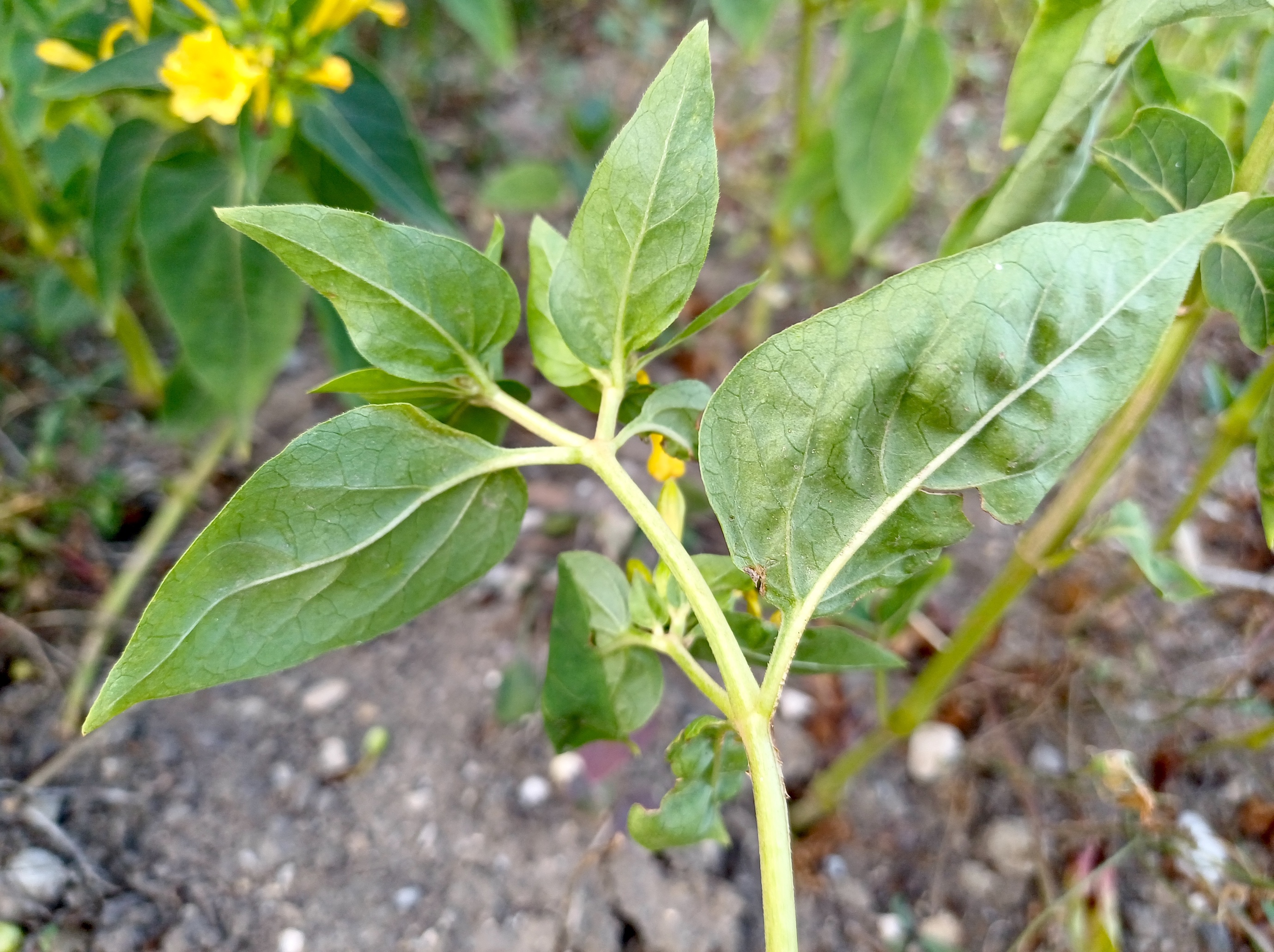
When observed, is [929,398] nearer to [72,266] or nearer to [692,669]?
[692,669]

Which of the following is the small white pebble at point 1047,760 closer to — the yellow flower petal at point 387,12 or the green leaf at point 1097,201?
the green leaf at point 1097,201

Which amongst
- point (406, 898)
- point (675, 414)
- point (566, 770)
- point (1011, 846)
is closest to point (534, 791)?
point (566, 770)

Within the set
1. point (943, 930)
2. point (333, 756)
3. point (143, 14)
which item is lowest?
point (943, 930)

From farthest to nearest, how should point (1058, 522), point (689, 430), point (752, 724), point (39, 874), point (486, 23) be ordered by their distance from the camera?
point (486, 23)
point (39, 874)
point (1058, 522)
point (689, 430)
point (752, 724)

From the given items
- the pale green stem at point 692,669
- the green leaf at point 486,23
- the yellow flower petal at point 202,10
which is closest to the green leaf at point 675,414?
the pale green stem at point 692,669

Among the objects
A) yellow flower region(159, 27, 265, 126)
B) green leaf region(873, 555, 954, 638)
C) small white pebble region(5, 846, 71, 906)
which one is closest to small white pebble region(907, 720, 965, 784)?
green leaf region(873, 555, 954, 638)

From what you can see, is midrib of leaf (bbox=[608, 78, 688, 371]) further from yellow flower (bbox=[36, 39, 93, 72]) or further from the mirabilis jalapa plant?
yellow flower (bbox=[36, 39, 93, 72])
